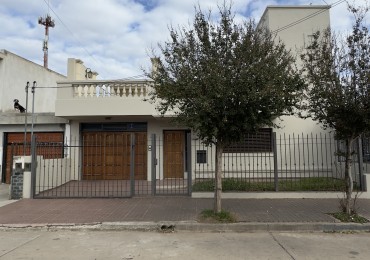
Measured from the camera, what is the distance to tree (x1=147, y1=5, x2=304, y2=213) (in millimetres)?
7496

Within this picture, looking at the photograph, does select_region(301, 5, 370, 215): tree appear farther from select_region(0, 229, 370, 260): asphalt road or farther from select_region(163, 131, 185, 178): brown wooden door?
select_region(163, 131, 185, 178): brown wooden door

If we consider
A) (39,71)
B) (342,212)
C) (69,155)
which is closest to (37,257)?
(342,212)

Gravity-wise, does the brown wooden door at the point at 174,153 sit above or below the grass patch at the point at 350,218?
above

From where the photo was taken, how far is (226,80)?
7.50m

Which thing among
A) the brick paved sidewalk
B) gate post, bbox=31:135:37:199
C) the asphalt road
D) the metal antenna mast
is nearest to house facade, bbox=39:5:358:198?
gate post, bbox=31:135:37:199

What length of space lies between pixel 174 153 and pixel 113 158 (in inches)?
113

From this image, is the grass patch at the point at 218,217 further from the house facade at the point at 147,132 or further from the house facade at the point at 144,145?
the house facade at the point at 147,132

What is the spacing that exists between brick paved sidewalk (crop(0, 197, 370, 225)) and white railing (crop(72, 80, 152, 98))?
17.8 feet

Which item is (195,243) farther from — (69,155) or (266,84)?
(69,155)

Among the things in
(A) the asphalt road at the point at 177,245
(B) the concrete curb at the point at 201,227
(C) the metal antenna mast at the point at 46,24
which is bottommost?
(A) the asphalt road at the point at 177,245

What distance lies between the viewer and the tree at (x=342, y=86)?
7789 mm

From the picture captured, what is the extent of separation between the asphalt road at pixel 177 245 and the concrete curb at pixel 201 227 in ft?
0.65

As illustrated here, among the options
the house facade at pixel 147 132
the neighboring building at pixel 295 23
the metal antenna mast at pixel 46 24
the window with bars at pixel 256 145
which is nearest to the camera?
the house facade at pixel 147 132

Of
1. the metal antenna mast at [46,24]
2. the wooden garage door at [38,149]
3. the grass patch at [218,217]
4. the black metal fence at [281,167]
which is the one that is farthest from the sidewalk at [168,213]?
the metal antenna mast at [46,24]
